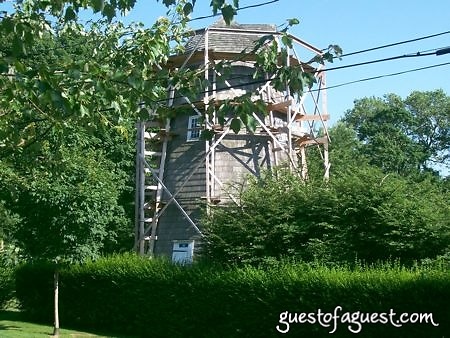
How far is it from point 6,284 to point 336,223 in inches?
563

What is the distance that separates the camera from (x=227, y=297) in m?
15.3

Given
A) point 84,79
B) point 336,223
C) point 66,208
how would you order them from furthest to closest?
1. point 336,223
2. point 66,208
3. point 84,79

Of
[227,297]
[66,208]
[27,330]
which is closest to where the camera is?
[227,297]

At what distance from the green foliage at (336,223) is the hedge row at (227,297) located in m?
2.12

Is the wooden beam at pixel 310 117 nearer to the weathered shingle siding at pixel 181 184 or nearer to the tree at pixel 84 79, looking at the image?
the weathered shingle siding at pixel 181 184

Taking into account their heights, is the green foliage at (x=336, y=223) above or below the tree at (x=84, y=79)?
below

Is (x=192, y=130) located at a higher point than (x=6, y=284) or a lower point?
higher

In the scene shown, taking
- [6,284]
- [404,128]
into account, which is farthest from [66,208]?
[404,128]

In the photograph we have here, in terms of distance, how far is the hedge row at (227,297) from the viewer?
40.9ft

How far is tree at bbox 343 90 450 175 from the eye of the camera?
53.5 meters

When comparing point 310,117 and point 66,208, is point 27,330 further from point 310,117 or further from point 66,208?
point 310,117

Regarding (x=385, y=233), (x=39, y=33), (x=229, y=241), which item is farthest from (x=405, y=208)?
(x=39, y=33)

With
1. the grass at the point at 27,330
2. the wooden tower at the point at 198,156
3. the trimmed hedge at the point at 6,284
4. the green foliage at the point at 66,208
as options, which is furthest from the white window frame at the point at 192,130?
the grass at the point at 27,330

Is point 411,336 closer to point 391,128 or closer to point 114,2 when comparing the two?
point 114,2
